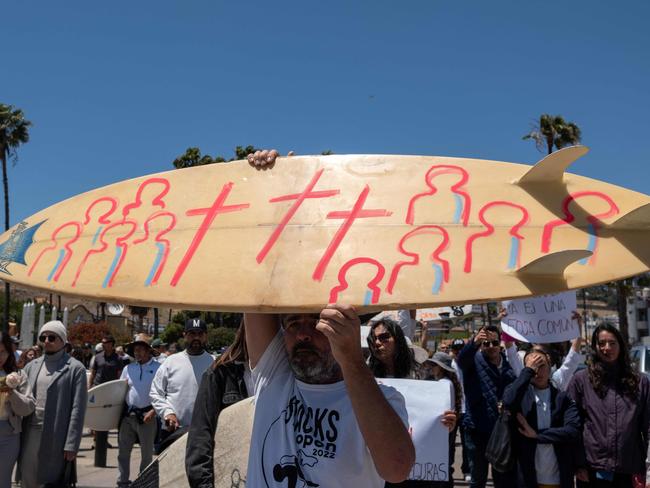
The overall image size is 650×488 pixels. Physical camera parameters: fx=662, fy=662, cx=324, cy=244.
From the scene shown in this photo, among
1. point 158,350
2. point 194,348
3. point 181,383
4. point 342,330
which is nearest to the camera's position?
point 342,330

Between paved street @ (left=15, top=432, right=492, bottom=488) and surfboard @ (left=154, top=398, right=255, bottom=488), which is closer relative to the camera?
surfboard @ (left=154, top=398, right=255, bottom=488)

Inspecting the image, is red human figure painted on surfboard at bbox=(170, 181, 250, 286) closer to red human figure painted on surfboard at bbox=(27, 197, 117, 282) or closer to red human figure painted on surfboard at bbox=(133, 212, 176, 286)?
red human figure painted on surfboard at bbox=(133, 212, 176, 286)

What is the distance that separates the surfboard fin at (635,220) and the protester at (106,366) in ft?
32.1

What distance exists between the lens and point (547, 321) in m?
6.50

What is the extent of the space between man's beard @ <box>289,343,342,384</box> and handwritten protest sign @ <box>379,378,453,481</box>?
79.6 inches

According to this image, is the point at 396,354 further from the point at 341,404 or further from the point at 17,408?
the point at 17,408

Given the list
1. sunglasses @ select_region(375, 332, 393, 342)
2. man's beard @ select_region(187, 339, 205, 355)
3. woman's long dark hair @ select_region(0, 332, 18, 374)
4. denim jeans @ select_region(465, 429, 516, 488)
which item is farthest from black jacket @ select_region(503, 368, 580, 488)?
woman's long dark hair @ select_region(0, 332, 18, 374)

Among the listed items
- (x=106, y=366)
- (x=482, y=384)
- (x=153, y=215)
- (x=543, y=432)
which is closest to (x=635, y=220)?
(x=153, y=215)

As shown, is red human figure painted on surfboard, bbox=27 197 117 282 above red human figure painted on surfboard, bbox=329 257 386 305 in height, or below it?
above

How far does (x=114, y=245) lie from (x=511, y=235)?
5.08ft

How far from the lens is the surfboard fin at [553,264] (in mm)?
2062

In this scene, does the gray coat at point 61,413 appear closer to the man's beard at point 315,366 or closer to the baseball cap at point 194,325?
the baseball cap at point 194,325

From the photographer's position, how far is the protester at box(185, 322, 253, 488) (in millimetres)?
3193

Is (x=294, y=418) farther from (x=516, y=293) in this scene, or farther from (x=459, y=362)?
(x=459, y=362)
